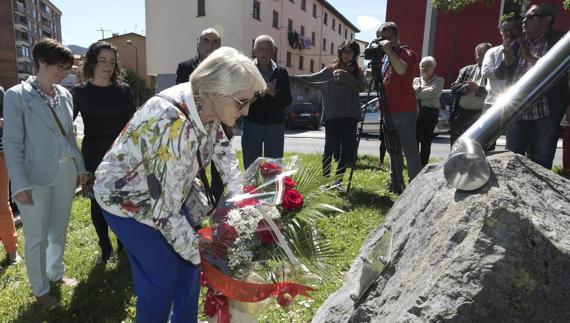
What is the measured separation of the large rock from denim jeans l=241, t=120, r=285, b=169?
3295 mm

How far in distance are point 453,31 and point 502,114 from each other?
20.1 metres

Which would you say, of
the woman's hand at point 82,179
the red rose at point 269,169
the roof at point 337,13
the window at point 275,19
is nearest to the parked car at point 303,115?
the window at point 275,19

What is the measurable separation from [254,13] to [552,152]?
84.8 ft

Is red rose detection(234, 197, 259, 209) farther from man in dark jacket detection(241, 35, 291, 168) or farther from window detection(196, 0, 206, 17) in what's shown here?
window detection(196, 0, 206, 17)

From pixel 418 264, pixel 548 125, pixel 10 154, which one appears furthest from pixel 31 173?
pixel 548 125

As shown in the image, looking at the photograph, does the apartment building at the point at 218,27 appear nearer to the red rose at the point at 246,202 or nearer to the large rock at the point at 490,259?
the red rose at the point at 246,202

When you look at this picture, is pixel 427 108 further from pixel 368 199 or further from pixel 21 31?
pixel 21 31

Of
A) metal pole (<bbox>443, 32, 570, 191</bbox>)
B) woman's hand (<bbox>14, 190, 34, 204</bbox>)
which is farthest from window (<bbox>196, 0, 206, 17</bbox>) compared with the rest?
metal pole (<bbox>443, 32, 570, 191</bbox>)

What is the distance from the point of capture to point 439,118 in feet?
41.5

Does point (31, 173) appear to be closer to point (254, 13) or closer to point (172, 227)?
point (172, 227)

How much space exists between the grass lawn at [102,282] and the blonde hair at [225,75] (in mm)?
661

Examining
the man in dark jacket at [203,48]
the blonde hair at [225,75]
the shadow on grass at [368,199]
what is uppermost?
the man in dark jacket at [203,48]

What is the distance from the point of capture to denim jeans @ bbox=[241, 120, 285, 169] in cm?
461

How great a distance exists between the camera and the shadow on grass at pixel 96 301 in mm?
2732
